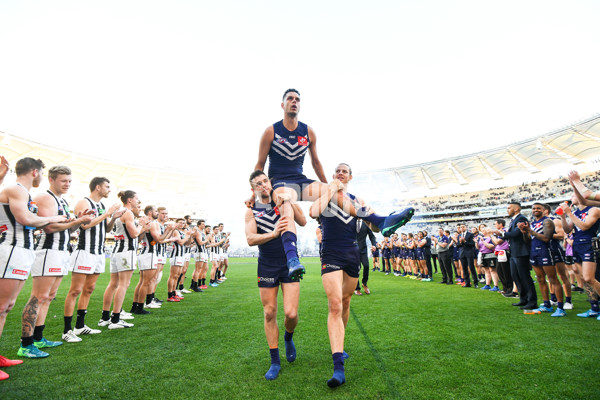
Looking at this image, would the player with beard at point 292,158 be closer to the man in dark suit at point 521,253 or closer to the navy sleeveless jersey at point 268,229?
the navy sleeveless jersey at point 268,229

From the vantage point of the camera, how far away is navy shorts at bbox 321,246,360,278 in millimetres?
3571

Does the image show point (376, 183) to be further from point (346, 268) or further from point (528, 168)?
point (346, 268)

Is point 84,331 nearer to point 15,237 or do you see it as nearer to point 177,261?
point 15,237

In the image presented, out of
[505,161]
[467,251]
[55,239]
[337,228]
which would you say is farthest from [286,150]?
[505,161]

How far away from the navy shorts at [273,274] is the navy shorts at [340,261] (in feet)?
1.55

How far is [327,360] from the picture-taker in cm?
385

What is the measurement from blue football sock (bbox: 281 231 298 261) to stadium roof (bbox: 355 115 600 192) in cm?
3989

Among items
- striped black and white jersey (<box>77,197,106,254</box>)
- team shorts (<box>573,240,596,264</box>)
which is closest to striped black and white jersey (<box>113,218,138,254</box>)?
striped black and white jersey (<box>77,197,106,254</box>)

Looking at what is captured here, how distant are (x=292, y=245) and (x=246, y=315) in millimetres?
4267

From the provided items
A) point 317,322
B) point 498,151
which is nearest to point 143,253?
point 317,322

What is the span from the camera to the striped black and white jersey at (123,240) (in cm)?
625

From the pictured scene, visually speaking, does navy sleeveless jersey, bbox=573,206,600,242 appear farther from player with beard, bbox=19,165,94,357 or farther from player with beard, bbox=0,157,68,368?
player with beard, bbox=0,157,68,368

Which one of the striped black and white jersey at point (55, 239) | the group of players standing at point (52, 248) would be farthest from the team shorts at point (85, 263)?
the striped black and white jersey at point (55, 239)

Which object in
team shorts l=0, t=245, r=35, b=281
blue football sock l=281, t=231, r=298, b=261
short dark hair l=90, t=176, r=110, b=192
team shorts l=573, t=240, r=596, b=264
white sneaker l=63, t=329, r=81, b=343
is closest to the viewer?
blue football sock l=281, t=231, r=298, b=261
